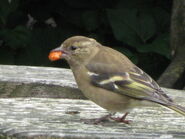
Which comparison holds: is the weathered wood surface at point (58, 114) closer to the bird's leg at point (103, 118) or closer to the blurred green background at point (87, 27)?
the bird's leg at point (103, 118)

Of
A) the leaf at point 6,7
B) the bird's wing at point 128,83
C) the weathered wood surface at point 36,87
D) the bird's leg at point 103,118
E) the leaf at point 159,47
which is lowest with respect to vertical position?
the leaf at point 6,7

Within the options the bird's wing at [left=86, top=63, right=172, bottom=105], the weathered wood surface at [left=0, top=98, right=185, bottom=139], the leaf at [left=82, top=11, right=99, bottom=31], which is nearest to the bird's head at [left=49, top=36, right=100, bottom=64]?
the bird's wing at [left=86, top=63, right=172, bottom=105]

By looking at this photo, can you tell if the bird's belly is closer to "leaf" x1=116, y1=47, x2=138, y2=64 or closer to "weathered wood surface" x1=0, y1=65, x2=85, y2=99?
"weathered wood surface" x1=0, y1=65, x2=85, y2=99

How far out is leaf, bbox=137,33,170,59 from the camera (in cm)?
598

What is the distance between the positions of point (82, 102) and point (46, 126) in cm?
83

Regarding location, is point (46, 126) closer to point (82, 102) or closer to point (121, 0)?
point (82, 102)

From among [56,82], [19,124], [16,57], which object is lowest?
[16,57]

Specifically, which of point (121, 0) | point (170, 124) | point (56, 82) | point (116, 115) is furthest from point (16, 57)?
point (170, 124)

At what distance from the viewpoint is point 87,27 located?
654 centimetres

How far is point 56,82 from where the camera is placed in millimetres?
4379

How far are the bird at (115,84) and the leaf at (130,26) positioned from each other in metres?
1.97

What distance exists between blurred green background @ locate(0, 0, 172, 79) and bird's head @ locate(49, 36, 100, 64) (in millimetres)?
1832

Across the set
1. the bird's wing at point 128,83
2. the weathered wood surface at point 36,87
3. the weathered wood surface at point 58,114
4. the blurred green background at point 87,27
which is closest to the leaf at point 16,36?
the blurred green background at point 87,27

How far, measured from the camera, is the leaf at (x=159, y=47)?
5.98 m
